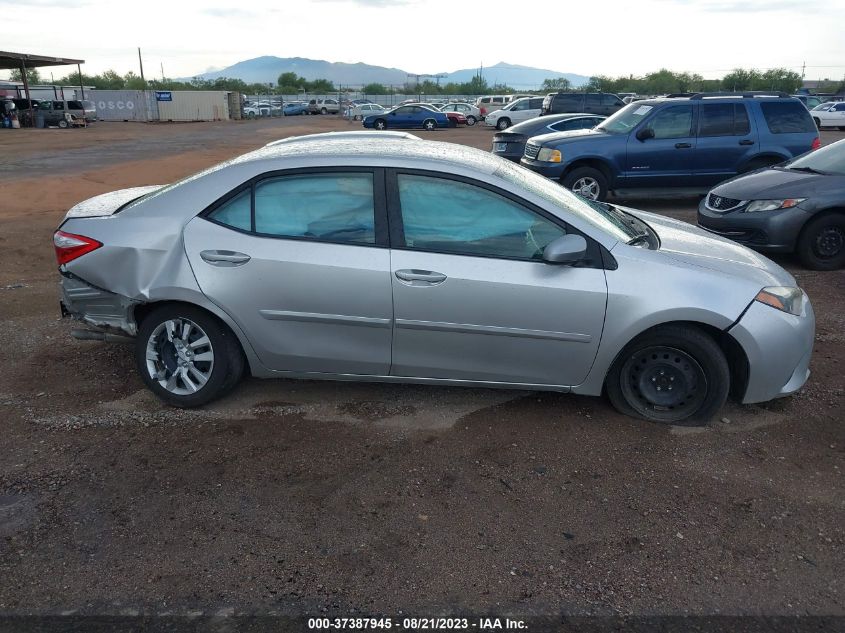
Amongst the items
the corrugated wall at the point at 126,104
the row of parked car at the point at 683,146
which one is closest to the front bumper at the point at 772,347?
the row of parked car at the point at 683,146

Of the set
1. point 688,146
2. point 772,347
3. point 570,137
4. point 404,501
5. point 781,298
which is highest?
point 570,137

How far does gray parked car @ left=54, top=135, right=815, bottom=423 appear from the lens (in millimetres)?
3902

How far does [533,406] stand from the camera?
4.40m

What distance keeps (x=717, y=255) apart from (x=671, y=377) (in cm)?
84

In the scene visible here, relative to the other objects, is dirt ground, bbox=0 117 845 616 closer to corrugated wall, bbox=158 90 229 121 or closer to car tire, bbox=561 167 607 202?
car tire, bbox=561 167 607 202

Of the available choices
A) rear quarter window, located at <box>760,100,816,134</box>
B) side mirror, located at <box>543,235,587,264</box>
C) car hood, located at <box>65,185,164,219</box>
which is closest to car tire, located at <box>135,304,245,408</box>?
car hood, located at <box>65,185,164,219</box>

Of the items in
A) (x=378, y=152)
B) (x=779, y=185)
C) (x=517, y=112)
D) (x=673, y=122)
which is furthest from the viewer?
(x=517, y=112)

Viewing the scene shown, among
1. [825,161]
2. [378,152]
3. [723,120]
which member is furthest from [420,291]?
[723,120]

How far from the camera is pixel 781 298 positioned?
4016 mm

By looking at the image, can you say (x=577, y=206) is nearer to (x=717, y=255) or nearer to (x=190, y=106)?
(x=717, y=255)

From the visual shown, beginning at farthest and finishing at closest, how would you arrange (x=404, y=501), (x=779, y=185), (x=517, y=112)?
(x=517, y=112) → (x=779, y=185) → (x=404, y=501)

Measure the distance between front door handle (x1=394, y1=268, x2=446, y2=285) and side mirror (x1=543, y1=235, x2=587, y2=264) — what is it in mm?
616

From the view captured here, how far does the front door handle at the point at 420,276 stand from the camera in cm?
389

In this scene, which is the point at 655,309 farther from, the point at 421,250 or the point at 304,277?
the point at 304,277
